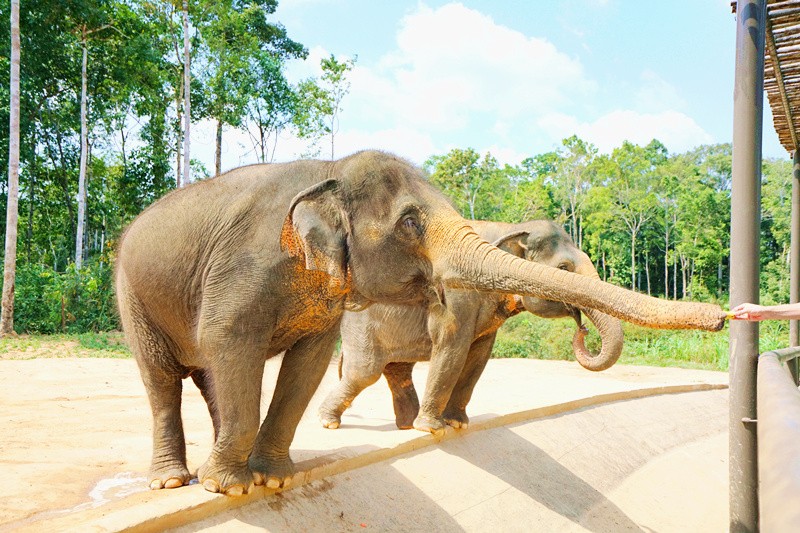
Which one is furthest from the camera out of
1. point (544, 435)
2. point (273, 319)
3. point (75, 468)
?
point (544, 435)

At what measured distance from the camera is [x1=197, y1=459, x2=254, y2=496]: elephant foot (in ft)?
12.1

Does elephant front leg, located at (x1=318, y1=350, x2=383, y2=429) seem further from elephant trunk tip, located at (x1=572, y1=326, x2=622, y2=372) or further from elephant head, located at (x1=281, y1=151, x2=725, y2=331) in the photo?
elephant head, located at (x1=281, y1=151, x2=725, y2=331)

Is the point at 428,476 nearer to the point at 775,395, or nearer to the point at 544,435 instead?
the point at 544,435

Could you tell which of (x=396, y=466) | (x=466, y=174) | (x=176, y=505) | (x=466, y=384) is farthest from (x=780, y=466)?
(x=466, y=174)

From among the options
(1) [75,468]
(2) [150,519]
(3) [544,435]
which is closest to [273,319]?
(2) [150,519]

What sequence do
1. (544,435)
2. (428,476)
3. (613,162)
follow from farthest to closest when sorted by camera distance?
(613,162) → (544,435) → (428,476)

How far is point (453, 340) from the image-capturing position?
5.70 meters

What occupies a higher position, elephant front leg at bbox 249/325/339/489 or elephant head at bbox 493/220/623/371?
elephant head at bbox 493/220/623/371

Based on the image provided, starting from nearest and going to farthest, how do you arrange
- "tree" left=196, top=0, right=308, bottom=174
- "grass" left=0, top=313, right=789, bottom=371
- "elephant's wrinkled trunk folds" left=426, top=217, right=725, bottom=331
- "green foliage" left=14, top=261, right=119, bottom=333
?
"elephant's wrinkled trunk folds" left=426, top=217, right=725, bottom=331
"grass" left=0, top=313, right=789, bottom=371
"green foliage" left=14, top=261, right=119, bottom=333
"tree" left=196, top=0, right=308, bottom=174

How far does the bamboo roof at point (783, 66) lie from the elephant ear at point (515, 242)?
245 centimetres

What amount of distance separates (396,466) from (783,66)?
4.87 m

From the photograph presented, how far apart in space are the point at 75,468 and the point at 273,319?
7.13ft

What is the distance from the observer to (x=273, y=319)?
3.68 m

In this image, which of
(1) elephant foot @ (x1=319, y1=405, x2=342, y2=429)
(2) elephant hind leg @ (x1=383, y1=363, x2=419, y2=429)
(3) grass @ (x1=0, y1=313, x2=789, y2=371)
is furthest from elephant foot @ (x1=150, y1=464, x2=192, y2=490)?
(3) grass @ (x1=0, y1=313, x2=789, y2=371)
